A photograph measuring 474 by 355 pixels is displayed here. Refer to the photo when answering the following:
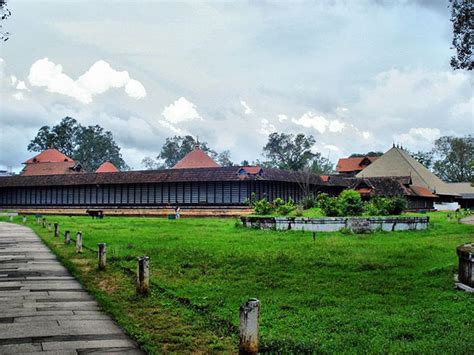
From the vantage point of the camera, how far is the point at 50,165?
6825cm

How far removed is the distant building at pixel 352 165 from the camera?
240 feet

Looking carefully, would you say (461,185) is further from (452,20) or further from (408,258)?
(408,258)

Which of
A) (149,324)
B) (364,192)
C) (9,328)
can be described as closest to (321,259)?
(149,324)

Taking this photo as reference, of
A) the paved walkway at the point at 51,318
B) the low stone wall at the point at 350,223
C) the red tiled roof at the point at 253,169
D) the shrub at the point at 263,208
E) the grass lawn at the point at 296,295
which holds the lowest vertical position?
the paved walkway at the point at 51,318

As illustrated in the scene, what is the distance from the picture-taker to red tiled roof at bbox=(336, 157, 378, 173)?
73.4 metres

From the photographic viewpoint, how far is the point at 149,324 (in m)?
7.22

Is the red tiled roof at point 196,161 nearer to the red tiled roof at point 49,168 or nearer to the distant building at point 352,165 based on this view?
the red tiled roof at point 49,168

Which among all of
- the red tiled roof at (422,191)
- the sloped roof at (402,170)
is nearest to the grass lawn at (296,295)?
the red tiled roof at (422,191)

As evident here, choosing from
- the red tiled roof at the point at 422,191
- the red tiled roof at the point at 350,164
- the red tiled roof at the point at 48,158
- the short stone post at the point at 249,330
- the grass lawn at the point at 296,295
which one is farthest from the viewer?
the red tiled roof at the point at 350,164

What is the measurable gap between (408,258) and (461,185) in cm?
6358

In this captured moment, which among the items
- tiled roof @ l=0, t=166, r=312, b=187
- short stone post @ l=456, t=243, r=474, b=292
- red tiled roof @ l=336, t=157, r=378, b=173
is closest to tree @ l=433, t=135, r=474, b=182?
red tiled roof @ l=336, t=157, r=378, b=173

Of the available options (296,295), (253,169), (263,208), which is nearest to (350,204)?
(263,208)

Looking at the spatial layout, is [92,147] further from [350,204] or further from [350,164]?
[350,204]

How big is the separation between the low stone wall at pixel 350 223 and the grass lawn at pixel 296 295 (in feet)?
11.8
